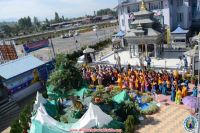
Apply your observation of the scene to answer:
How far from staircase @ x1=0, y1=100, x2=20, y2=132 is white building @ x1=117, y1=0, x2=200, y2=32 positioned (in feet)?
85.1

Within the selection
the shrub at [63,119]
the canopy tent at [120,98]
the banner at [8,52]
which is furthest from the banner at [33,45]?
the canopy tent at [120,98]

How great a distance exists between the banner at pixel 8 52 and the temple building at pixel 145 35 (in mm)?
15837

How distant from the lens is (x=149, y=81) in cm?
2158

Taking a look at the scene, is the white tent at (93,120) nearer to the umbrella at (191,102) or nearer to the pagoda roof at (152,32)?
the umbrella at (191,102)

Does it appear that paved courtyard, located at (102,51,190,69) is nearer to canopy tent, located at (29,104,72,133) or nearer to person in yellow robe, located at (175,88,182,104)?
person in yellow robe, located at (175,88,182,104)

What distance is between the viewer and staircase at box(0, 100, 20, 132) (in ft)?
69.1

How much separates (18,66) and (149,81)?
14.6 meters

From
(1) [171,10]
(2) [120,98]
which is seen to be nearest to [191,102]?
(2) [120,98]

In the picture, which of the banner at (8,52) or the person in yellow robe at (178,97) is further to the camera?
the banner at (8,52)

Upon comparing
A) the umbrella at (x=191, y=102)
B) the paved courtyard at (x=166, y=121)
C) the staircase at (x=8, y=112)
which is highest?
the umbrella at (x=191, y=102)

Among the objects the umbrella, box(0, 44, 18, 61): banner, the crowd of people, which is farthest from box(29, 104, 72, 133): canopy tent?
box(0, 44, 18, 61): banner

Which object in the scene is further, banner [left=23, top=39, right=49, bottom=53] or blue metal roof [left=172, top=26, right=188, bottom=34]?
blue metal roof [left=172, top=26, right=188, bottom=34]

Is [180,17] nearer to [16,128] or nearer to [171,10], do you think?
[171,10]

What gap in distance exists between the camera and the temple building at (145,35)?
30875mm
